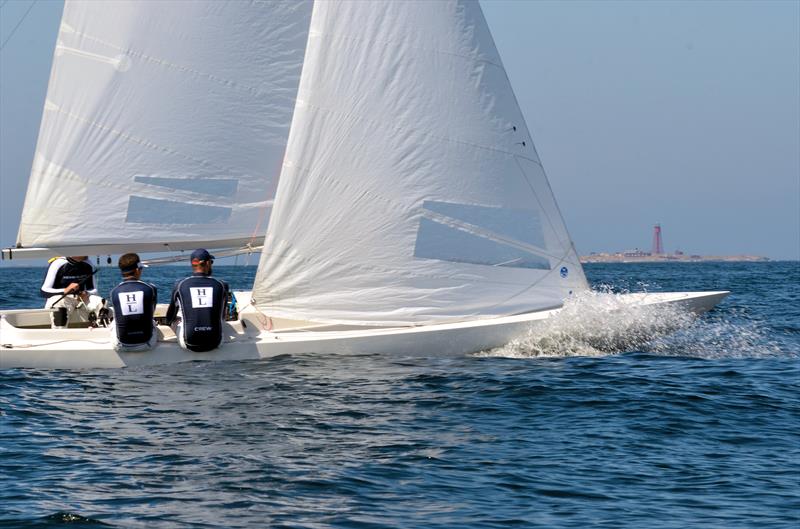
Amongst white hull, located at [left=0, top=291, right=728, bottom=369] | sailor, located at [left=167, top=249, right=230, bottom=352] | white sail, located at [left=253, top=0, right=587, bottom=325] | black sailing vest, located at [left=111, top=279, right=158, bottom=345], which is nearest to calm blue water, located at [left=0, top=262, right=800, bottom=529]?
white hull, located at [left=0, top=291, right=728, bottom=369]

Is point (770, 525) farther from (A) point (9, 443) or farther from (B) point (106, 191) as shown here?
(B) point (106, 191)

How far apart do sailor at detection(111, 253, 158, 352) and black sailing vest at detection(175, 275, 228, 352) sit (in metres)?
0.37

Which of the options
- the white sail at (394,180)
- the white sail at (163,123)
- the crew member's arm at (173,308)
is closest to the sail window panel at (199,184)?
the white sail at (163,123)

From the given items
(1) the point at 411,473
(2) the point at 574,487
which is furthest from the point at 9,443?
(2) the point at 574,487

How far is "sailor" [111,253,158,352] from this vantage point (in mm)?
12875

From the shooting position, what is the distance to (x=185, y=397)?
11391 mm

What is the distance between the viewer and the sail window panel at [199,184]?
594 inches

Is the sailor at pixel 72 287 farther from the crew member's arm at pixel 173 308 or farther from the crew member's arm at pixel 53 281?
the crew member's arm at pixel 173 308

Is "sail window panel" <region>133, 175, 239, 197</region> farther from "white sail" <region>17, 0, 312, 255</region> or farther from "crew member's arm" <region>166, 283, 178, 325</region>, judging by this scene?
"crew member's arm" <region>166, 283, 178, 325</region>

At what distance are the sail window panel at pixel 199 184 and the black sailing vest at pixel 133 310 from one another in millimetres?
2376

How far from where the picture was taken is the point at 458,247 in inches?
549

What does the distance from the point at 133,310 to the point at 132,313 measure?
0.04 meters

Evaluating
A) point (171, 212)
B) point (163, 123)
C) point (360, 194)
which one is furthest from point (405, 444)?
point (163, 123)

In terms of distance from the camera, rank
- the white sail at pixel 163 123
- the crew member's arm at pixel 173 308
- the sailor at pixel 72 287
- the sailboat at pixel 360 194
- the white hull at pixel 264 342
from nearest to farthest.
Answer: the crew member's arm at pixel 173 308
the white hull at pixel 264 342
the sailboat at pixel 360 194
the white sail at pixel 163 123
the sailor at pixel 72 287
